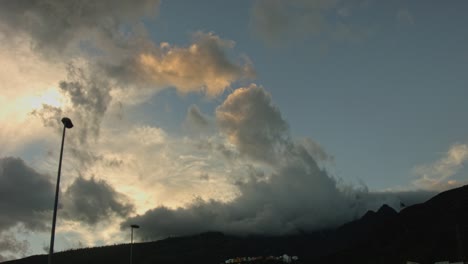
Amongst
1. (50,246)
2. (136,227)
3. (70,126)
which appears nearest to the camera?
(50,246)

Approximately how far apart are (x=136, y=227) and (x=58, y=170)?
1779 inches

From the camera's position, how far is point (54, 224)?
37781 millimetres

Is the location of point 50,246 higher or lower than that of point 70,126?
lower

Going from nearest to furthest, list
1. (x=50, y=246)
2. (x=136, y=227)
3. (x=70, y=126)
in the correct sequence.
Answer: (x=50, y=246)
(x=70, y=126)
(x=136, y=227)

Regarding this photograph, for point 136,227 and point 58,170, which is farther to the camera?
point 136,227

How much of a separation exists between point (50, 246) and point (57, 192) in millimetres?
4138

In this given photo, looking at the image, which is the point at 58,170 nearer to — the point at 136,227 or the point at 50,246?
the point at 50,246

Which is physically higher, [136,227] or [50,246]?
[136,227]

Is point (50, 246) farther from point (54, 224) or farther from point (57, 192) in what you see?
point (57, 192)

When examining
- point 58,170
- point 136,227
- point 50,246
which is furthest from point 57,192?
point 136,227

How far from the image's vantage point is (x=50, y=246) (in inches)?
1470

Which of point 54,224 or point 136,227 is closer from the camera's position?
point 54,224

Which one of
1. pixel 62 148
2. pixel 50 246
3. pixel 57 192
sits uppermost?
pixel 62 148

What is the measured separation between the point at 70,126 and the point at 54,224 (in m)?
7.94
